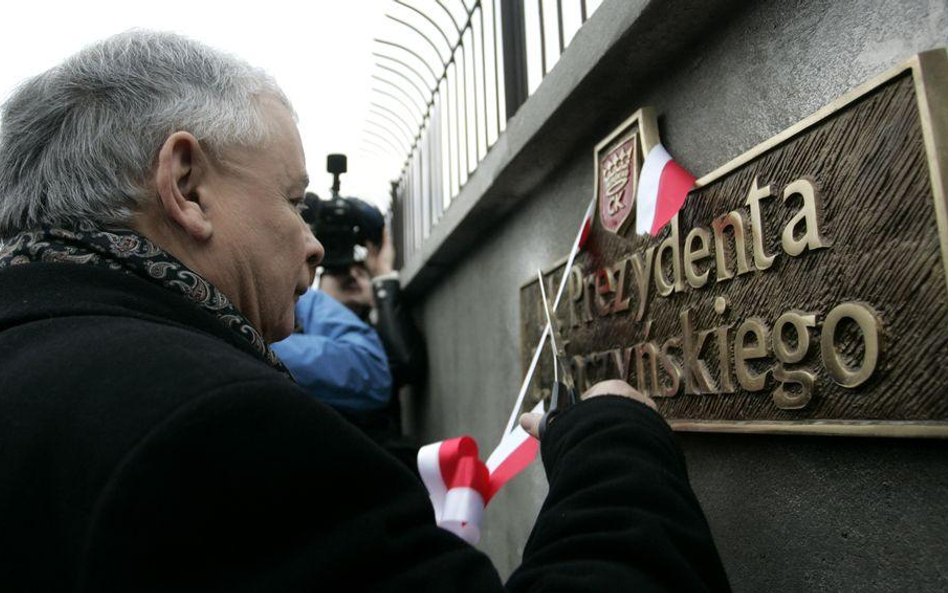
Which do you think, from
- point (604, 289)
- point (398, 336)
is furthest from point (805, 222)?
point (398, 336)

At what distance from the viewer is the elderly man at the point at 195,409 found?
0.75 m

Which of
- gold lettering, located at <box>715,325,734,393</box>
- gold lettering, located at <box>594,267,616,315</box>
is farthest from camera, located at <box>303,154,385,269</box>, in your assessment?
gold lettering, located at <box>715,325,734,393</box>

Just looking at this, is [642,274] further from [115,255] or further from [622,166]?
[115,255]

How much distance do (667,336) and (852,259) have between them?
0.54 metres

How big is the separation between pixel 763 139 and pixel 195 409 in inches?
43.7

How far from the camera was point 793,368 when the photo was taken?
1.17 metres

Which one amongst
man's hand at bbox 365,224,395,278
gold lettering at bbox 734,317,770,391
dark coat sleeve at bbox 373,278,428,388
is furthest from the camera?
man's hand at bbox 365,224,395,278

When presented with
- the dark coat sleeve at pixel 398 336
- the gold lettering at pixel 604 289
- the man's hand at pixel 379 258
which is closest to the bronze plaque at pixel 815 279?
the gold lettering at pixel 604 289

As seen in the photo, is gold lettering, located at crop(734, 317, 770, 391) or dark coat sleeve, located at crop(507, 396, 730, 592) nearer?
dark coat sleeve, located at crop(507, 396, 730, 592)

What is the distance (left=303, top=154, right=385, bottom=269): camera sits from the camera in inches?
160

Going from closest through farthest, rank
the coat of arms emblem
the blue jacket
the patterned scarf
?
the patterned scarf
the coat of arms emblem
the blue jacket

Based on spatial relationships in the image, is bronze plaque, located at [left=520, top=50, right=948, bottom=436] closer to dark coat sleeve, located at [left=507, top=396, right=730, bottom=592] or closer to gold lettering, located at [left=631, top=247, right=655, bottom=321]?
gold lettering, located at [left=631, top=247, right=655, bottom=321]

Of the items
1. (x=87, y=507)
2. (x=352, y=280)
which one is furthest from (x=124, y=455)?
(x=352, y=280)

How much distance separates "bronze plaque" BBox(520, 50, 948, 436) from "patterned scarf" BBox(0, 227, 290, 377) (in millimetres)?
930
